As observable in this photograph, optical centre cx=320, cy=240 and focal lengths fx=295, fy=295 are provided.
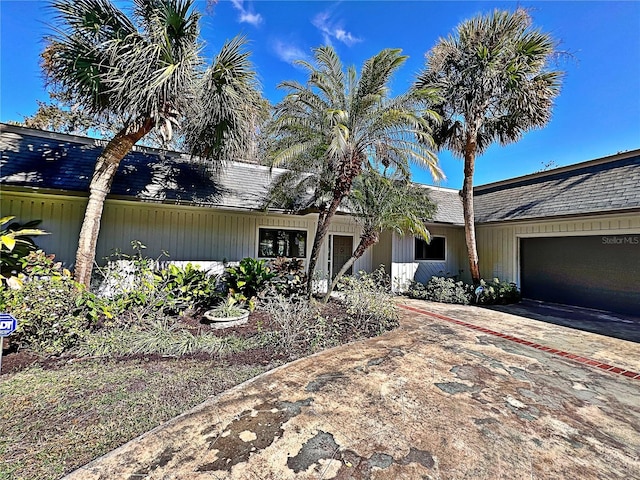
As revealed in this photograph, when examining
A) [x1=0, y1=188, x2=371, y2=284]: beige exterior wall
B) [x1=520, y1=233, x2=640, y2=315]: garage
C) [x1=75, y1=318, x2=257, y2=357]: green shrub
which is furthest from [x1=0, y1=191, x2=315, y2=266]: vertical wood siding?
[x1=520, y1=233, x2=640, y2=315]: garage

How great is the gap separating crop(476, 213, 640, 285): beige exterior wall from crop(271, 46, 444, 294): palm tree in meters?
5.37

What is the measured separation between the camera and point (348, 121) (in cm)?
714

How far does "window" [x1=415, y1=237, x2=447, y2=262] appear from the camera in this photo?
1238 centimetres

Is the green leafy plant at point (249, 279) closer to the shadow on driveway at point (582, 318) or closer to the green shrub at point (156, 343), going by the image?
the green shrub at point (156, 343)

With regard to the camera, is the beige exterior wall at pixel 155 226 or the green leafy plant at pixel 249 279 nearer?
the beige exterior wall at pixel 155 226

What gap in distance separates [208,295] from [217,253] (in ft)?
7.19

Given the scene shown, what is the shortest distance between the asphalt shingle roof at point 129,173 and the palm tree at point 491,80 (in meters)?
6.64

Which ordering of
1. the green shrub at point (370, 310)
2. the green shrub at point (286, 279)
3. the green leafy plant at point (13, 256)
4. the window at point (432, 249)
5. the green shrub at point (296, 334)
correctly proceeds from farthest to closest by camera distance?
the window at point (432, 249) < the green shrub at point (286, 279) < the green shrub at point (370, 310) < the green shrub at point (296, 334) < the green leafy plant at point (13, 256)

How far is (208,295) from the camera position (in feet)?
23.2

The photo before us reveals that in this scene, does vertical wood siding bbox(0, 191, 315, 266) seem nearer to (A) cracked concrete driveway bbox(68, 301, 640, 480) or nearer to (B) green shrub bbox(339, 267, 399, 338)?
(B) green shrub bbox(339, 267, 399, 338)

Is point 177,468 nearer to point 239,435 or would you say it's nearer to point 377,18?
point 239,435

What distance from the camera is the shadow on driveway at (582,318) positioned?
6730mm

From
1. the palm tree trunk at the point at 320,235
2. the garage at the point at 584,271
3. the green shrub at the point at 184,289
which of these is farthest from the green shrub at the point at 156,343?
the garage at the point at 584,271

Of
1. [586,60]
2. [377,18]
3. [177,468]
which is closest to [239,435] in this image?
[177,468]
